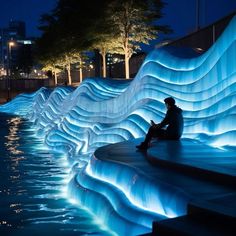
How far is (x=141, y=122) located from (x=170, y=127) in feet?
10.9

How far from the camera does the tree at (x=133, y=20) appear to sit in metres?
28.3

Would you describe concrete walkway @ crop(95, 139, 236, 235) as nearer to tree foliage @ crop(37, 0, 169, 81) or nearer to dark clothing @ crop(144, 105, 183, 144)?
dark clothing @ crop(144, 105, 183, 144)

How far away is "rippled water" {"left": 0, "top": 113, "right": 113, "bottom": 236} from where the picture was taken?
7523mm

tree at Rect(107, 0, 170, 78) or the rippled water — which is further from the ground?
tree at Rect(107, 0, 170, 78)

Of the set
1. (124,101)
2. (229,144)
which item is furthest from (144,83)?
(229,144)

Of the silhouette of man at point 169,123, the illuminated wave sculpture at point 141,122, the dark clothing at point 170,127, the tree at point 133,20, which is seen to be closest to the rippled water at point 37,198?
the illuminated wave sculpture at point 141,122

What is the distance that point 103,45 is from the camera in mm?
31766

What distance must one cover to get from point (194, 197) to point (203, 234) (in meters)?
1.26

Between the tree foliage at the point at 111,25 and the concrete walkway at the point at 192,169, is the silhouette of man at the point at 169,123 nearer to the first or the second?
the concrete walkway at the point at 192,169

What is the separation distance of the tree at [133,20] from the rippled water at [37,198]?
13704 millimetres

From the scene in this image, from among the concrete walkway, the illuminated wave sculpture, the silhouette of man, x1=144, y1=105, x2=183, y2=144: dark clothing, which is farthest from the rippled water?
x1=144, y1=105, x2=183, y2=144: dark clothing

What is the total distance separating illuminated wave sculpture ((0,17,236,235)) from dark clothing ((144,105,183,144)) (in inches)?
28.1

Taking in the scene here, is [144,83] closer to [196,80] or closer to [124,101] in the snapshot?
[124,101]

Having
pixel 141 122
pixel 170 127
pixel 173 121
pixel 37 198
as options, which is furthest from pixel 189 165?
pixel 141 122
